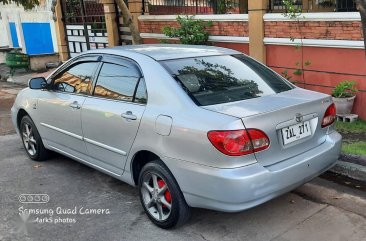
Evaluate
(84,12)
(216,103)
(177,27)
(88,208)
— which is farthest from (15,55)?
(216,103)

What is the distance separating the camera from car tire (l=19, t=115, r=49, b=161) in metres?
5.21

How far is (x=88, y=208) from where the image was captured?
400 cm

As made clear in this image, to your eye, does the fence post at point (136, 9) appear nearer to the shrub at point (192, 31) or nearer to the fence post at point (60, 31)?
the shrub at point (192, 31)

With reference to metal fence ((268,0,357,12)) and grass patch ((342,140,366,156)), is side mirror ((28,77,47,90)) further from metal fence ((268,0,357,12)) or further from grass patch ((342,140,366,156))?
metal fence ((268,0,357,12))

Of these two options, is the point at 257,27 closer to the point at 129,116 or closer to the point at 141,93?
the point at 141,93

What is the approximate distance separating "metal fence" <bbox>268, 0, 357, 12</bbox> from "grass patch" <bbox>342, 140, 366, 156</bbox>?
2.68m

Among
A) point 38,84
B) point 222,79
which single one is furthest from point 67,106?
point 222,79

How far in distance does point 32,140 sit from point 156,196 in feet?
8.23

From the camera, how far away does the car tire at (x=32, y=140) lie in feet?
17.1

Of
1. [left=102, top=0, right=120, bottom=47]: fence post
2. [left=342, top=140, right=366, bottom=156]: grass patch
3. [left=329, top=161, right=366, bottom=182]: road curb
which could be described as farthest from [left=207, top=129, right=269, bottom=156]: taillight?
[left=102, top=0, right=120, bottom=47]: fence post

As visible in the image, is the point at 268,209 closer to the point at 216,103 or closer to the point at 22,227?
the point at 216,103

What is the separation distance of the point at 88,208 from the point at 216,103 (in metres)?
1.69

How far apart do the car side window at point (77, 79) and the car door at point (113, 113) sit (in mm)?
180

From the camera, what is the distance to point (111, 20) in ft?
37.4
